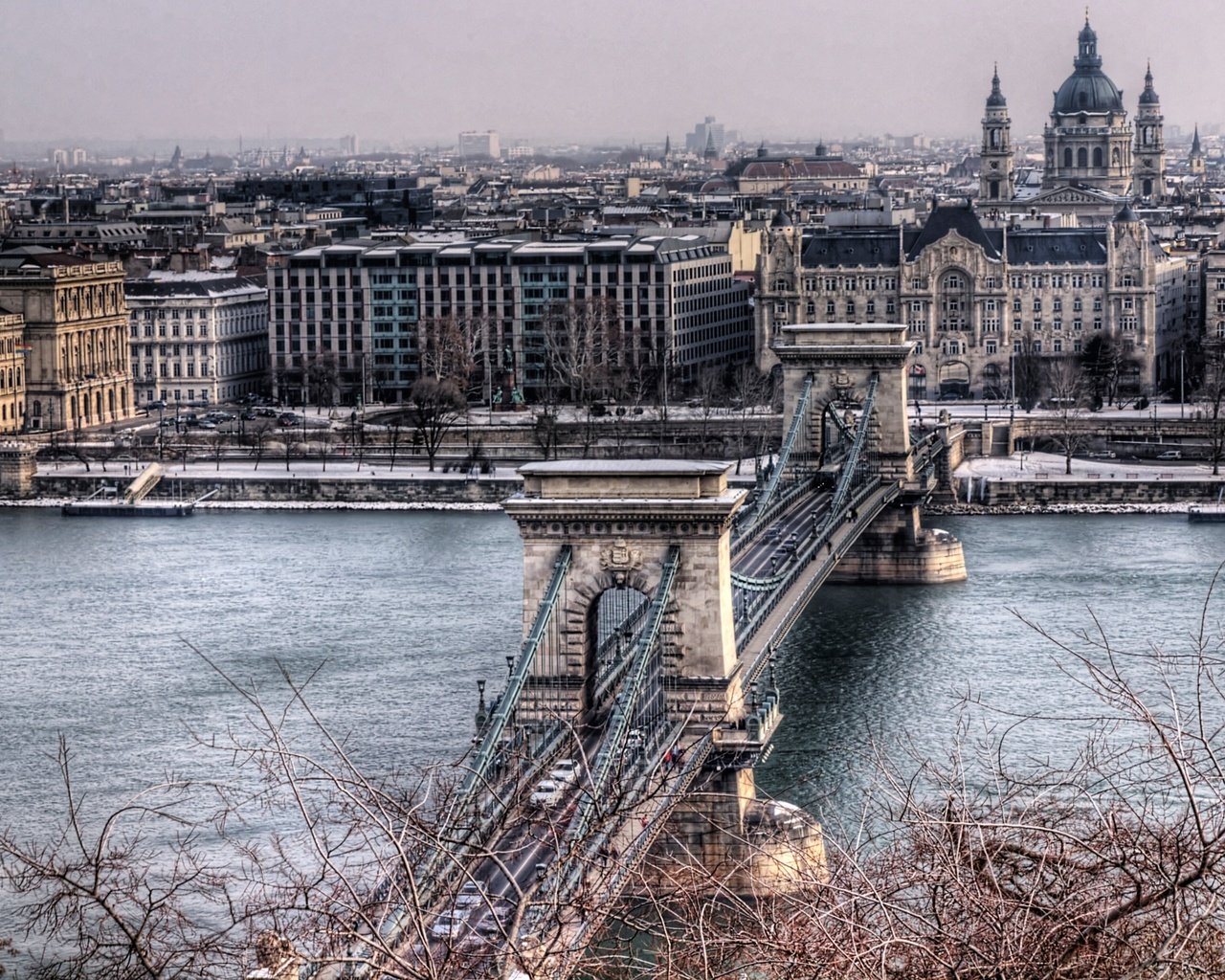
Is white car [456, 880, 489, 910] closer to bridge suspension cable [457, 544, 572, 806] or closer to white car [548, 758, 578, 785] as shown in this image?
bridge suspension cable [457, 544, 572, 806]

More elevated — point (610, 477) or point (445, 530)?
point (610, 477)

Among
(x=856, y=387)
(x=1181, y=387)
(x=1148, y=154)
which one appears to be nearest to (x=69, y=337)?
(x=1181, y=387)

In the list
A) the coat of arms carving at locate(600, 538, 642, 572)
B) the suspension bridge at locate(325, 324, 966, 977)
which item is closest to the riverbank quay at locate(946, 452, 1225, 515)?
the suspension bridge at locate(325, 324, 966, 977)

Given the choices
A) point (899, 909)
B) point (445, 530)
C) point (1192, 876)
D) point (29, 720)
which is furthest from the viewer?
point (445, 530)

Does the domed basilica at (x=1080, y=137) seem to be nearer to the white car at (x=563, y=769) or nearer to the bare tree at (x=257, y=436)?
the bare tree at (x=257, y=436)

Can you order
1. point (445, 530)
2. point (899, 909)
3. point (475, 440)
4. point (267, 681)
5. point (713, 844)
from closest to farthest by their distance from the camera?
point (899, 909)
point (713, 844)
point (267, 681)
point (445, 530)
point (475, 440)

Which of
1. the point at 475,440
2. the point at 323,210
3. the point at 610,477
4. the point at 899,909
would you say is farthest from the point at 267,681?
Answer: the point at 323,210

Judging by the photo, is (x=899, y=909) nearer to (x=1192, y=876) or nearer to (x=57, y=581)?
(x=1192, y=876)
